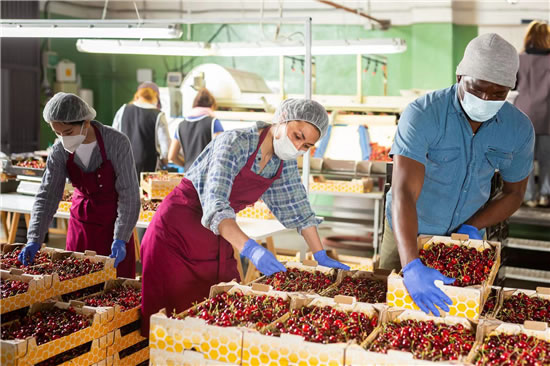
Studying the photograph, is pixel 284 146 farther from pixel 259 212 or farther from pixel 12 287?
pixel 259 212

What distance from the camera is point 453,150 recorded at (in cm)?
293

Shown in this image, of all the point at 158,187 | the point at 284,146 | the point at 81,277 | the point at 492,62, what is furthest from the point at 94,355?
the point at 158,187

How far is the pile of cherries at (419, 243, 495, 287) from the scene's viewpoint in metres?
2.52

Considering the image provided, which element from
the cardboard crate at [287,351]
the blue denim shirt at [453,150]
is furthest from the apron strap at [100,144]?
the cardboard crate at [287,351]

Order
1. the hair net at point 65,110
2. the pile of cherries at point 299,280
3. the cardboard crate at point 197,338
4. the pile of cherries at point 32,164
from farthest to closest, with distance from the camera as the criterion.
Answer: the pile of cherries at point 32,164, the hair net at point 65,110, the pile of cherries at point 299,280, the cardboard crate at point 197,338

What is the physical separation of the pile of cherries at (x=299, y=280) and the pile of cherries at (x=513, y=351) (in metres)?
0.86

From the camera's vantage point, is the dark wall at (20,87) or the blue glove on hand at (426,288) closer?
the blue glove on hand at (426,288)

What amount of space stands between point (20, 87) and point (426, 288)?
35.8ft

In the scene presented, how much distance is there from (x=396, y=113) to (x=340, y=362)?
7.31m

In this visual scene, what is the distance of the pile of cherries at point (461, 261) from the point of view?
8.26 ft

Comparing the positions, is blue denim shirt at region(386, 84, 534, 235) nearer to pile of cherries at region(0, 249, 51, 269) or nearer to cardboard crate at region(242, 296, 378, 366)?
cardboard crate at region(242, 296, 378, 366)

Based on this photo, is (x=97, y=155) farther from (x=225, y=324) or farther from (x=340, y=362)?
(x=340, y=362)

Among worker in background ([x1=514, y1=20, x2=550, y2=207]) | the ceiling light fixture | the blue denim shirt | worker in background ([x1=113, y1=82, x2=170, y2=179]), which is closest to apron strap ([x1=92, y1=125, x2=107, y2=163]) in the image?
the blue denim shirt

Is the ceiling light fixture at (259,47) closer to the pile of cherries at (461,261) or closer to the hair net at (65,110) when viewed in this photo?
the hair net at (65,110)
